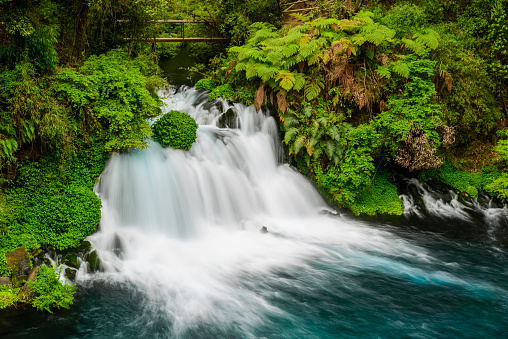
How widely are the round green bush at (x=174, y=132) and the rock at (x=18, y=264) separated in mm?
4078

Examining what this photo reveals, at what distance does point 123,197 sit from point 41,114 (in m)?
2.41

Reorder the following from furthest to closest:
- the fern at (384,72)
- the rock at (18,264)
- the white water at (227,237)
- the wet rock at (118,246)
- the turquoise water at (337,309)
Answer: the fern at (384,72) → the wet rock at (118,246) → the white water at (227,237) → the rock at (18,264) → the turquoise water at (337,309)

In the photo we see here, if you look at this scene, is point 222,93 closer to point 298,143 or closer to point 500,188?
point 298,143

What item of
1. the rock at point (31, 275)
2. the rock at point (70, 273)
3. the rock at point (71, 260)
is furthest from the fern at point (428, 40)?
the rock at point (31, 275)

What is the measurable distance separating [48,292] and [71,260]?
0.93 metres

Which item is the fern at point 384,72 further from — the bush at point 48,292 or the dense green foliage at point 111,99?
the bush at point 48,292

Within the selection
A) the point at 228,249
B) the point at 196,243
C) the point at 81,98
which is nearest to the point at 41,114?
the point at 81,98

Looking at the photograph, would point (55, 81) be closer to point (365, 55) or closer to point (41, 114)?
point (41, 114)

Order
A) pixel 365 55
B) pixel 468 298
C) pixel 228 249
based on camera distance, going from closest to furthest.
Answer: pixel 468 298 → pixel 228 249 → pixel 365 55

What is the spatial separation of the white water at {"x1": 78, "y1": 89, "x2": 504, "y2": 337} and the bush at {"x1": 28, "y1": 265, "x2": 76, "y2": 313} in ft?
2.46

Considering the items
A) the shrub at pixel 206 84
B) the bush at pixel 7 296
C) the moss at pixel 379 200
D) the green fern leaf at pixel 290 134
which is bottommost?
the bush at pixel 7 296

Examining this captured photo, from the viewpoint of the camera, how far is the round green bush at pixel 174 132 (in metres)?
9.66

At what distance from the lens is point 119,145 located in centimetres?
858

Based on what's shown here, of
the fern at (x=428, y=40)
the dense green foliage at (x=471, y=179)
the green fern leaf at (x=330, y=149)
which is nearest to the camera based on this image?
the green fern leaf at (x=330, y=149)
